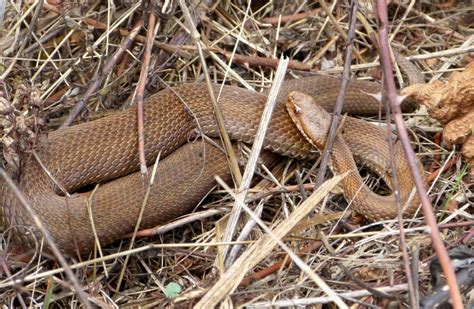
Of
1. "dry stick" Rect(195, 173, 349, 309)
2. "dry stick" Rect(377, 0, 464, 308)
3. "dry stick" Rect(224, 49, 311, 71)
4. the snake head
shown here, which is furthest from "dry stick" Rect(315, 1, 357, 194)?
"dry stick" Rect(377, 0, 464, 308)

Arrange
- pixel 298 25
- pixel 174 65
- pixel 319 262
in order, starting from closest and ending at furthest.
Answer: pixel 319 262, pixel 174 65, pixel 298 25

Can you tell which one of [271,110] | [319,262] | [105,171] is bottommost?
[319,262]

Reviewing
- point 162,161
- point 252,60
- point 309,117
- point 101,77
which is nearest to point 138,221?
point 162,161

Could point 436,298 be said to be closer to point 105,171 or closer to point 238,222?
point 238,222

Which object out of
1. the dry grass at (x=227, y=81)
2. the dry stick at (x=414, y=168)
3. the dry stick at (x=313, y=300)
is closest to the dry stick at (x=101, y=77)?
the dry grass at (x=227, y=81)

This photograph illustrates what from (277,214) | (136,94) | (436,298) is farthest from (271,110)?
(436,298)

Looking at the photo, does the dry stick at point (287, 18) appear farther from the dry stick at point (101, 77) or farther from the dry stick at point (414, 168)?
the dry stick at point (414, 168)

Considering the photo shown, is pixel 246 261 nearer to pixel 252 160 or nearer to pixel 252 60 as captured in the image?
pixel 252 160
